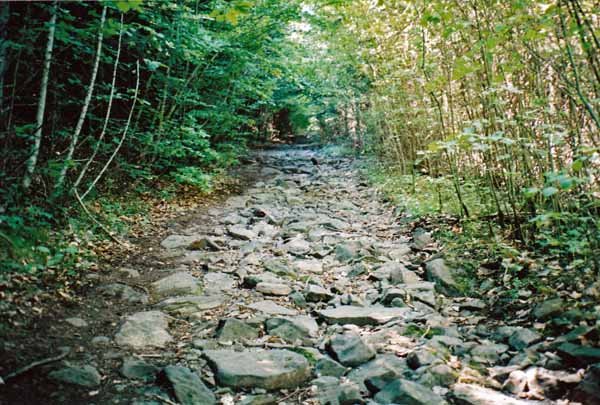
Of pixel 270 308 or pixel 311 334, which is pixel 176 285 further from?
pixel 311 334

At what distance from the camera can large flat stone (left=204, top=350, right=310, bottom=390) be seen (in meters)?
2.52

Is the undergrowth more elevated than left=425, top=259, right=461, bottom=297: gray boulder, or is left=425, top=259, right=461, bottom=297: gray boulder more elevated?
the undergrowth

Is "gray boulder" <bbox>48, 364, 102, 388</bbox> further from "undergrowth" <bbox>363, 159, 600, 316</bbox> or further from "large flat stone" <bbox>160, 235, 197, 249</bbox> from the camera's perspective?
"undergrowth" <bbox>363, 159, 600, 316</bbox>

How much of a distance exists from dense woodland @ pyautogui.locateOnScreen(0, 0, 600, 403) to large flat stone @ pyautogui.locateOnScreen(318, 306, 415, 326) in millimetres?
327

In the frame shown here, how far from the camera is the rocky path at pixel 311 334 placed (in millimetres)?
2400

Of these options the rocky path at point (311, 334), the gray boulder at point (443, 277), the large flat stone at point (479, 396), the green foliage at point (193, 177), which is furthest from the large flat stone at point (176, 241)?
the large flat stone at point (479, 396)

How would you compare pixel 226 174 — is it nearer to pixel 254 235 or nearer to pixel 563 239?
pixel 254 235

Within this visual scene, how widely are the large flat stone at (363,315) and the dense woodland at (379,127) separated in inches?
12.9

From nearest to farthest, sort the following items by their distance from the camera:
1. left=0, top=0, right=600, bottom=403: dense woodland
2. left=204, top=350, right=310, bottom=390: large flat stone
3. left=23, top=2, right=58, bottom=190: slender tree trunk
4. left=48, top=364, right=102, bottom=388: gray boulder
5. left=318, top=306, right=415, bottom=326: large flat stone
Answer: left=48, top=364, right=102, bottom=388: gray boulder
left=204, top=350, right=310, bottom=390: large flat stone
left=0, top=0, right=600, bottom=403: dense woodland
left=318, top=306, right=415, bottom=326: large flat stone
left=23, top=2, right=58, bottom=190: slender tree trunk

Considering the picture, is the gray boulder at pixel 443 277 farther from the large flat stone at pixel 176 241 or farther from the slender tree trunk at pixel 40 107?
the slender tree trunk at pixel 40 107

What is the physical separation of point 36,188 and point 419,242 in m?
4.06

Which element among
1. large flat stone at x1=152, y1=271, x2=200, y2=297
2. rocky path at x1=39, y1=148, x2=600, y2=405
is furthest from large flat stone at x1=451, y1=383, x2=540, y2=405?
large flat stone at x1=152, y1=271, x2=200, y2=297

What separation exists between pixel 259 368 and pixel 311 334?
68cm

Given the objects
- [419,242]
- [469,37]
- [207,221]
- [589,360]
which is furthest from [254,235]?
[589,360]
